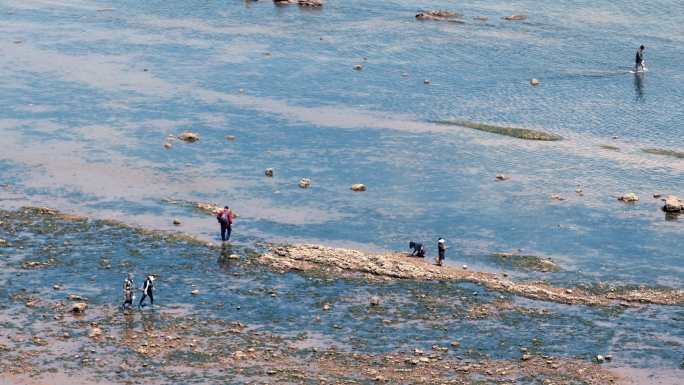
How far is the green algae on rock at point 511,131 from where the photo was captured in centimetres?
7669

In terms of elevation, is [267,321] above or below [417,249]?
below

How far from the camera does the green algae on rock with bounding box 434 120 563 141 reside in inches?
3019

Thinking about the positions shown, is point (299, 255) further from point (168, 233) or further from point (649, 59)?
point (649, 59)

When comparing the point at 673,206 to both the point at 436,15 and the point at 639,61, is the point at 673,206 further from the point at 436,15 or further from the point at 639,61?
the point at 436,15

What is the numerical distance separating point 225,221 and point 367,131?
21998 millimetres

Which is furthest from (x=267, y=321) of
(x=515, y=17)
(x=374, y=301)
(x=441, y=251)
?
(x=515, y=17)

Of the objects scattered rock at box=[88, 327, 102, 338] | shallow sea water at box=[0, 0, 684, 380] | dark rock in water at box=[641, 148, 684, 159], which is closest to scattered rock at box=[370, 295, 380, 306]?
shallow sea water at box=[0, 0, 684, 380]

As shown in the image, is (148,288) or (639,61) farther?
(639,61)

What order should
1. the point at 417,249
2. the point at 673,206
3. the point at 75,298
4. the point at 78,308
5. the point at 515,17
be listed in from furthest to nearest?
the point at 515,17 → the point at 673,206 → the point at 417,249 → the point at 75,298 → the point at 78,308

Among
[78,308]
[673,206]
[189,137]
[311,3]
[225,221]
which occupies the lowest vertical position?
[78,308]

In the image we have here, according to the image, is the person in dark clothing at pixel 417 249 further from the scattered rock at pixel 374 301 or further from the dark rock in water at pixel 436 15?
the dark rock in water at pixel 436 15

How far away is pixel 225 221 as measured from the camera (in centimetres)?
5756

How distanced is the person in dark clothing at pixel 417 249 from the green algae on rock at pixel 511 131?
2164 cm

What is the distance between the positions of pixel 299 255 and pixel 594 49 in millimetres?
49721
